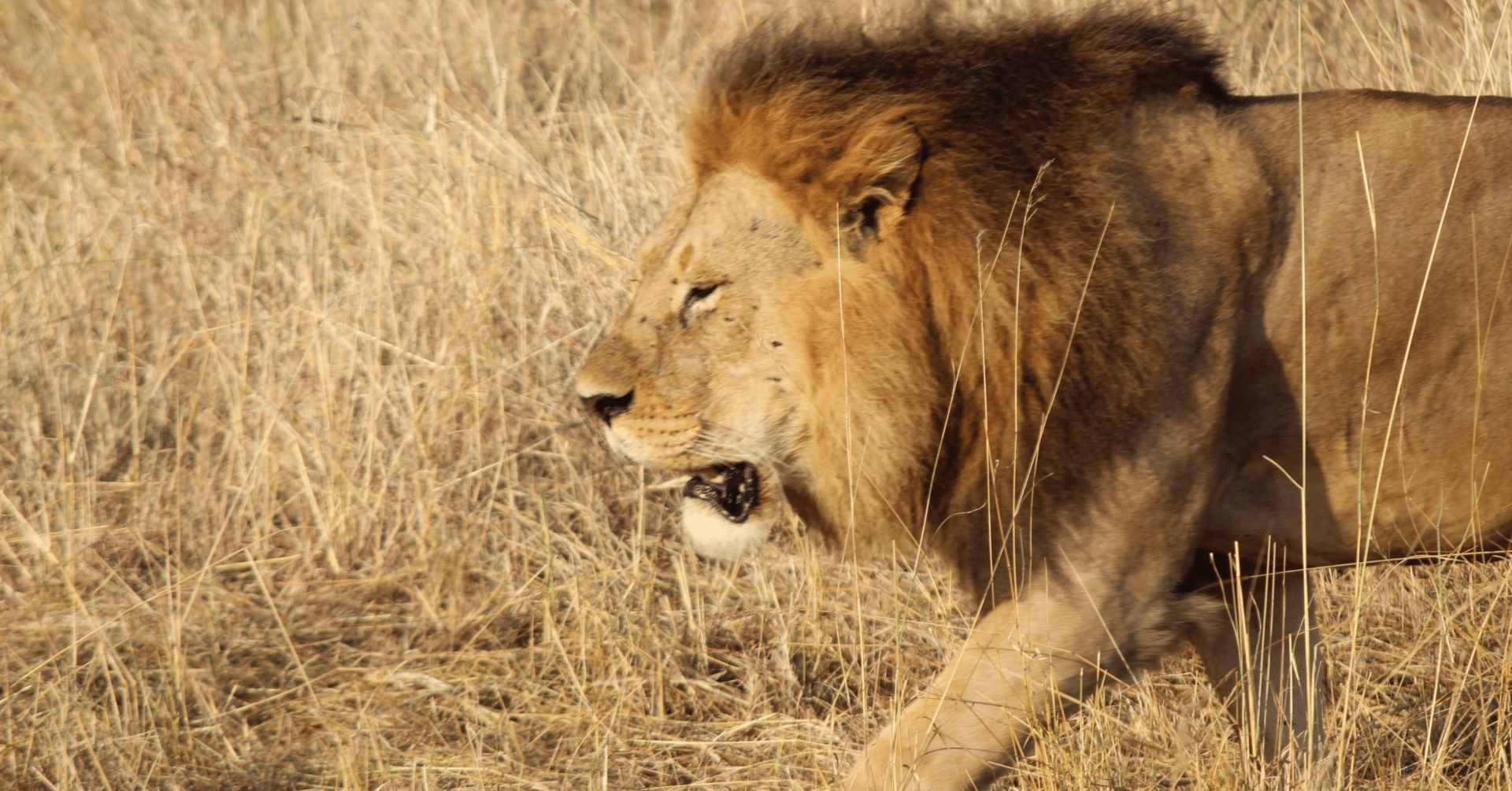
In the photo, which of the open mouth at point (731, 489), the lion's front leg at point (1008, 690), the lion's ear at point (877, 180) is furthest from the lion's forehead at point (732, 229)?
the lion's front leg at point (1008, 690)

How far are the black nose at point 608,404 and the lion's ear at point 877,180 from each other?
0.50 m

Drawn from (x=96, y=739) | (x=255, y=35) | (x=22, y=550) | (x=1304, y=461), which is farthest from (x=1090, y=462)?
(x=255, y=35)

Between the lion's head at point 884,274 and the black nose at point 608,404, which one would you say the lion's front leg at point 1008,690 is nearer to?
the lion's head at point 884,274

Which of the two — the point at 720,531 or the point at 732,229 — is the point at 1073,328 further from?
the point at 720,531

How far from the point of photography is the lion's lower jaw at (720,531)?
2.39 m

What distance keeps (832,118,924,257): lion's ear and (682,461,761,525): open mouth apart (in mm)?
469

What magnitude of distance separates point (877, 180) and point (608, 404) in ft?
2.11

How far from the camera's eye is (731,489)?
2404 millimetres

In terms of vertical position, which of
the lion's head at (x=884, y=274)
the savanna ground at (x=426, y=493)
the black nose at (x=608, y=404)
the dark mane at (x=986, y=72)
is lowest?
the savanna ground at (x=426, y=493)

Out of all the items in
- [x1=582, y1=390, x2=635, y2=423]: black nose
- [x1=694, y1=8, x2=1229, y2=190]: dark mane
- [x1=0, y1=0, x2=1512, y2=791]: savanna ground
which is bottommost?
[x1=0, y1=0, x2=1512, y2=791]: savanna ground

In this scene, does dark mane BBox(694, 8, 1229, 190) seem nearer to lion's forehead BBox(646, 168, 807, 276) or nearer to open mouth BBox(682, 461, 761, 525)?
lion's forehead BBox(646, 168, 807, 276)

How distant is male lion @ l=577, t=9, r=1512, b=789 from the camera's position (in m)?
2.13

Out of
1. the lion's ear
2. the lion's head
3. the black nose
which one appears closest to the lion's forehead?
Answer: the lion's head

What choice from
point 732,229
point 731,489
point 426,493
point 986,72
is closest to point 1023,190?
point 986,72
